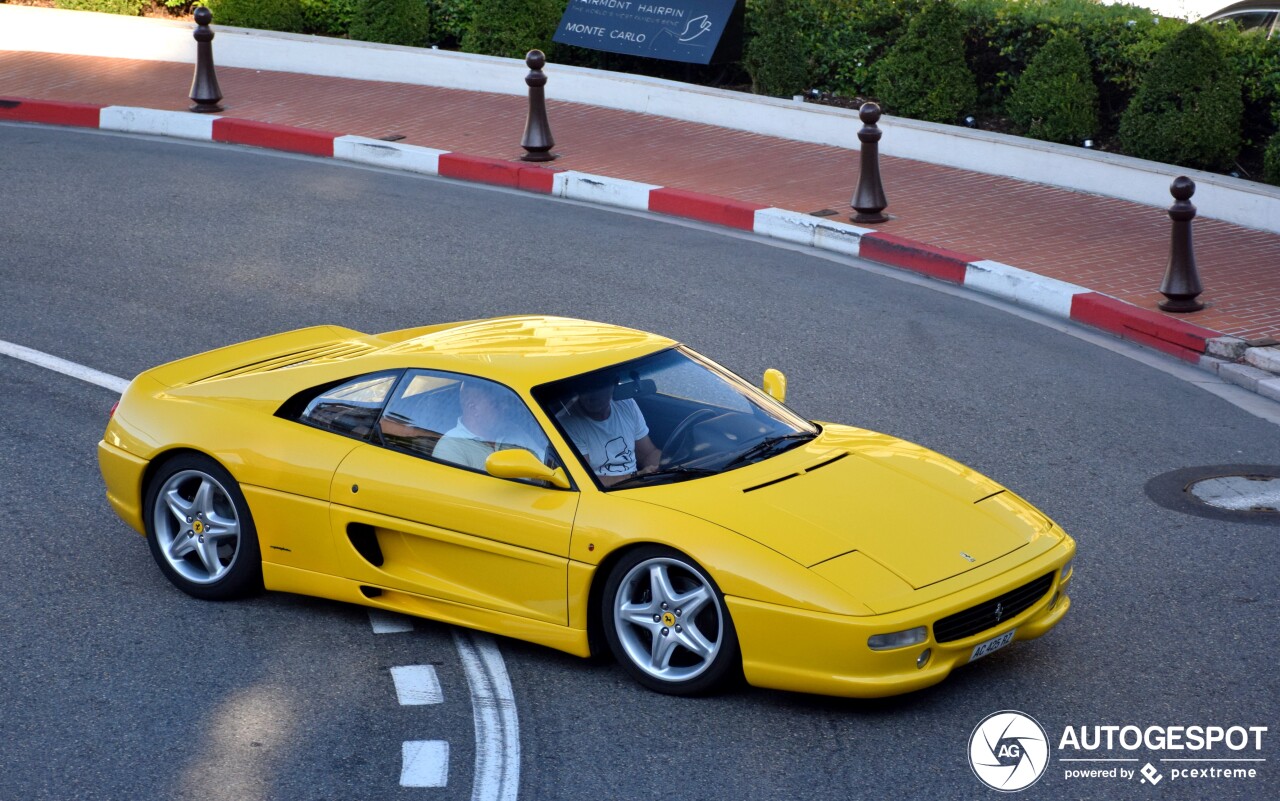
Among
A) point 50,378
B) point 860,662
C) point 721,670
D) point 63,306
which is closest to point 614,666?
point 721,670

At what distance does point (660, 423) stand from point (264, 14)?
51.8 ft

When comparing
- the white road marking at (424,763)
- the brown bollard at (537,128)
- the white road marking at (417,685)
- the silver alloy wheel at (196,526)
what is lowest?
the white road marking at (417,685)

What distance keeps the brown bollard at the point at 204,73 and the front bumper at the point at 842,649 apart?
1320 cm

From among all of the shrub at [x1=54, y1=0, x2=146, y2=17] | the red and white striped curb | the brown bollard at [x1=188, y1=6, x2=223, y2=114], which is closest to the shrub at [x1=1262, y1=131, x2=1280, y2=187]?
the red and white striped curb

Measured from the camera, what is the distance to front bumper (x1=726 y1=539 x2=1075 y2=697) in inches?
200

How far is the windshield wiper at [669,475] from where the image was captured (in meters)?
5.75

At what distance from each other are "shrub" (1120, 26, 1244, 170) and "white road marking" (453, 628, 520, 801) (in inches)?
407

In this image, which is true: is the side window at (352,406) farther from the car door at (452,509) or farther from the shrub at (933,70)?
the shrub at (933,70)

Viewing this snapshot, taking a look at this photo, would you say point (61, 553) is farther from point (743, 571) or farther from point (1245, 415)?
point (1245, 415)

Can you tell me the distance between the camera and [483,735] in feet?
17.3

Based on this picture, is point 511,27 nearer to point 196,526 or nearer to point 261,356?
point 261,356

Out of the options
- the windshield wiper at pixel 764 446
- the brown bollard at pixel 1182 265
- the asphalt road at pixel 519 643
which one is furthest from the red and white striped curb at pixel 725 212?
the windshield wiper at pixel 764 446

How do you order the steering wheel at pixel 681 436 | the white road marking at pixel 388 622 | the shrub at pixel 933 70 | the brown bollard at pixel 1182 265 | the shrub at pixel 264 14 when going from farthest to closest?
the shrub at pixel 264 14, the shrub at pixel 933 70, the brown bollard at pixel 1182 265, the white road marking at pixel 388 622, the steering wheel at pixel 681 436

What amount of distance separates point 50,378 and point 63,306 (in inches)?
61.2
